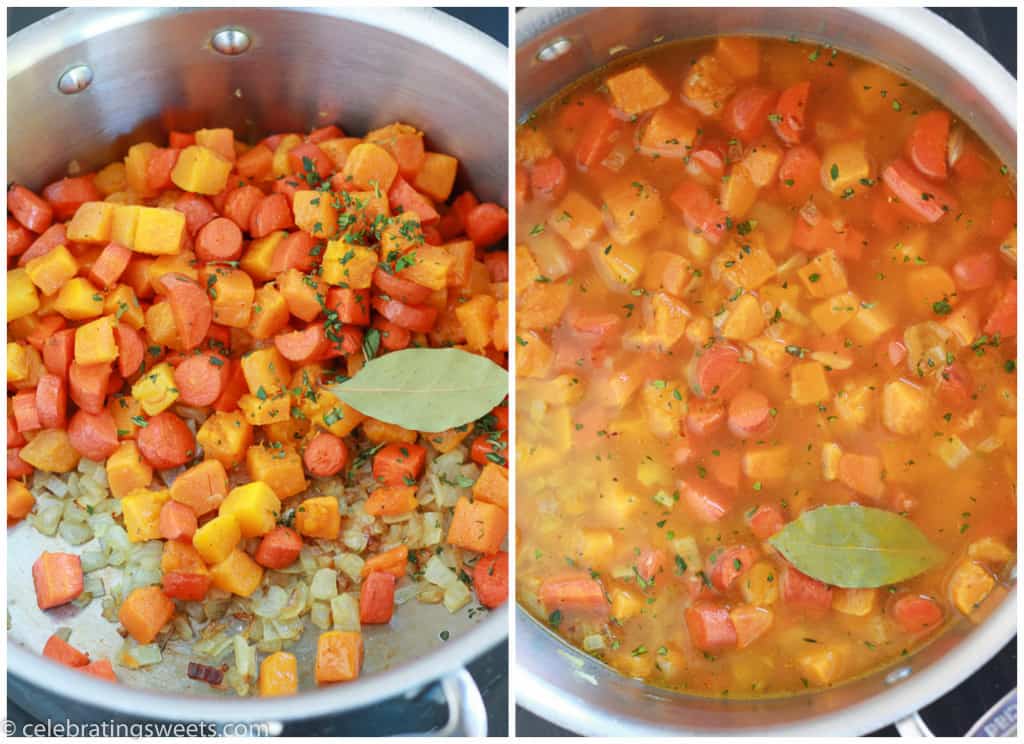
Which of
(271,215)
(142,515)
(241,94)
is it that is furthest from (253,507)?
(241,94)

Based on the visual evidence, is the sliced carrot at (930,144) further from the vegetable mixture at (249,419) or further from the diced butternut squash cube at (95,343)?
the diced butternut squash cube at (95,343)

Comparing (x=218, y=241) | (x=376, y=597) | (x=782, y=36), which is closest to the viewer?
(x=782, y=36)

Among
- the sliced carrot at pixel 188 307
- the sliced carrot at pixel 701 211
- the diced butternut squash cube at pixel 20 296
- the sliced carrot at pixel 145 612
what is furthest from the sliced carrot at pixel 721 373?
the diced butternut squash cube at pixel 20 296

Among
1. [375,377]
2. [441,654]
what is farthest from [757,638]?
[375,377]

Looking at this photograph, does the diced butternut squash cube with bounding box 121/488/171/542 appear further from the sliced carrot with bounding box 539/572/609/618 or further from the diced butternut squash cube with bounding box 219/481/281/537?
the sliced carrot with bounding box 539/572/609/618

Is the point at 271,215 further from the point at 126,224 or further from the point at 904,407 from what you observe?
the point at 904,407
